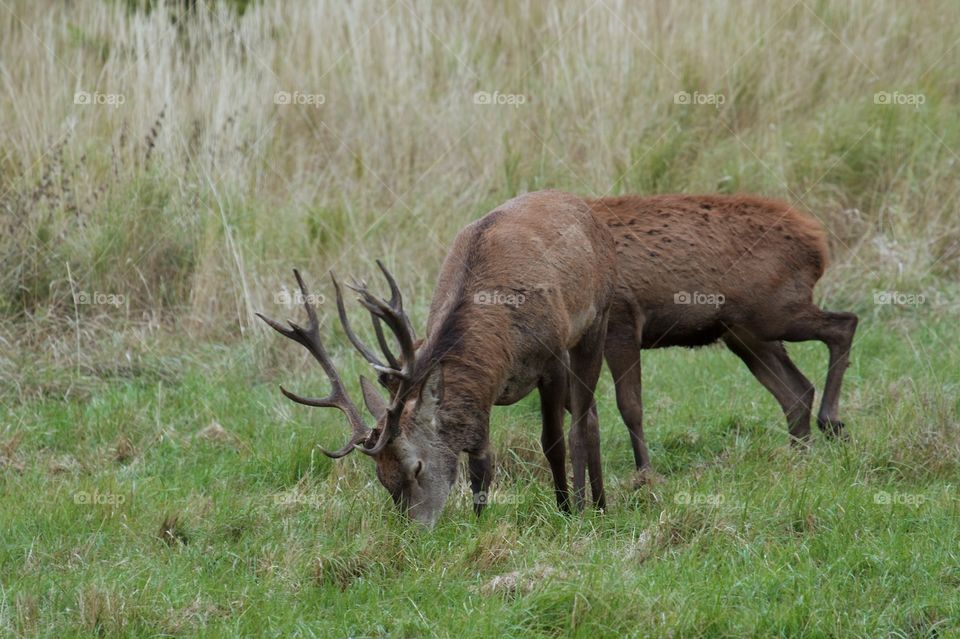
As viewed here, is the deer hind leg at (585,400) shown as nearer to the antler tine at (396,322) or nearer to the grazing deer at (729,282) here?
the grazing deer at (729,282)

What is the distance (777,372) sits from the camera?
29.0 feet

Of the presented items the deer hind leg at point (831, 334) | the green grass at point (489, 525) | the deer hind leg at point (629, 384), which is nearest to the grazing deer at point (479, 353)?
the green grass at point (489, 525)

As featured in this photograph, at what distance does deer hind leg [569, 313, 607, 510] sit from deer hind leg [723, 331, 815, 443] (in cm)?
162

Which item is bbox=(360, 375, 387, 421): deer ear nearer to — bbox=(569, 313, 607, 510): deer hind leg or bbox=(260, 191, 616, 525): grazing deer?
bbox=(260, 191, 616, 525): grazing deer

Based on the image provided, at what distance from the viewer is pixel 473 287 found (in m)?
6.86

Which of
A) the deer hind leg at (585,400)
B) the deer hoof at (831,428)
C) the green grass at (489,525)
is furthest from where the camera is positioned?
the deer hoof at (831,428)

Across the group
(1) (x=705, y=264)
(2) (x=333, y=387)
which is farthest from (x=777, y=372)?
(2) (x=333, y=387)

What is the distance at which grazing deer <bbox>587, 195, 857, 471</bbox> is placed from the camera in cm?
851

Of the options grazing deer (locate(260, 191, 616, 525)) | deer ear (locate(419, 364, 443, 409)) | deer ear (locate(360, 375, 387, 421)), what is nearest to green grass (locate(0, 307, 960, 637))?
grazing deer (locate(260, 191, 616, 525))

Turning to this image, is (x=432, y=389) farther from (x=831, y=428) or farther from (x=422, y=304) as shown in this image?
(x=422, y=304)

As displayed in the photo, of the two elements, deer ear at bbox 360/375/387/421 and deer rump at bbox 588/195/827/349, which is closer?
deer ear at bbox 360/375/387/421

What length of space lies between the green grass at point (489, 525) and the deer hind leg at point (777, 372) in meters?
0.20

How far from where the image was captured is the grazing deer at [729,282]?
851cm

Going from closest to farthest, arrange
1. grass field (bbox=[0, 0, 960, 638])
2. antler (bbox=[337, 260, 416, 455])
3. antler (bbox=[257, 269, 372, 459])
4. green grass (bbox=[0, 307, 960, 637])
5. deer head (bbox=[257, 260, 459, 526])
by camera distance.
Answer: green grass (bbox=[0, 307, 960, 637])
grass field (bbox=[0, 0, 960, 638])
antler (bbox=[337, 260, 416, 455])
deer head (bbox=[257, 260, 459, 526])
antler (bbox=[257, 269, 372, 459])
